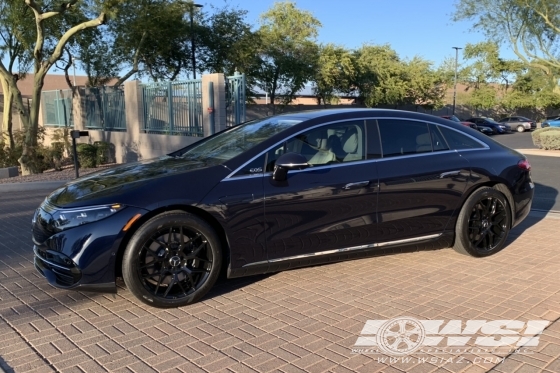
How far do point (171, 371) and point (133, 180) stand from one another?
68.2 inches

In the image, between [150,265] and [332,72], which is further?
[332,72]

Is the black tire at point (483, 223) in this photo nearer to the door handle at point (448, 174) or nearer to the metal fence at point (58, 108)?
the door handle at point (448, 174)

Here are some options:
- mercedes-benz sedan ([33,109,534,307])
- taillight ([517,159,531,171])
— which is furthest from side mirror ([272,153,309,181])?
taillight ([517,159,531,171])

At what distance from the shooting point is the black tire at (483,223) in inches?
212

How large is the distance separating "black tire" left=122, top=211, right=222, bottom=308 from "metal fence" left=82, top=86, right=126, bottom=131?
13.7 meters

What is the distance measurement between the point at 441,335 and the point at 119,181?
→ 2899mm

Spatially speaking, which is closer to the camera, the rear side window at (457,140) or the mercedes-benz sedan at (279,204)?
the mercedes-benz sedan at (279,204)

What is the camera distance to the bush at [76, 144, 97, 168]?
15531 millimetres

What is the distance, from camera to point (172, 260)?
4.09m

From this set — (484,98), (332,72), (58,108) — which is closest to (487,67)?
(484,98)

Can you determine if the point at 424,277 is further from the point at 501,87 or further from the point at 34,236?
the point at 501,87

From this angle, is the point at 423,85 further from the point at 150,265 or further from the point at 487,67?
the point at 150,265

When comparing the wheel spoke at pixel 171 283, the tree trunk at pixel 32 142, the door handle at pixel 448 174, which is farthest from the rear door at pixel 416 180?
the tree trunk at pixel 32 142

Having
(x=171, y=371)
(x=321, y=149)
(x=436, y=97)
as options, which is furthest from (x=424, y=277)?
(x=436, y=97)
